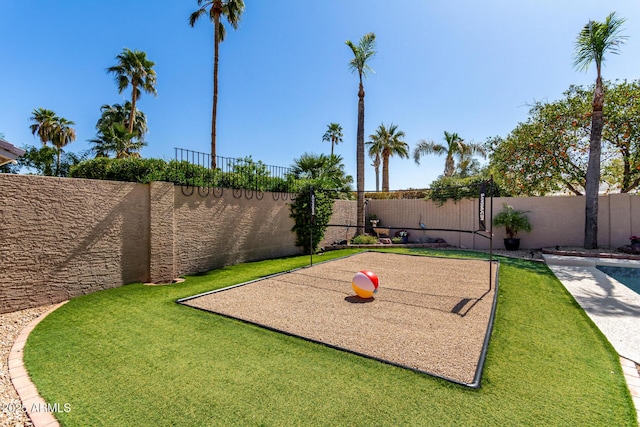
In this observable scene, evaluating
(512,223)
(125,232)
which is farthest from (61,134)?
(512,223)

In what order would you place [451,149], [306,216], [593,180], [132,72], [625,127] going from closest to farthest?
[593,180] < [625,127] < [306,216] < [132,72] < [451,149]

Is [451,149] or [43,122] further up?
[43,122]

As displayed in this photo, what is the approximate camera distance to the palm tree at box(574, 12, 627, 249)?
32.1 feet

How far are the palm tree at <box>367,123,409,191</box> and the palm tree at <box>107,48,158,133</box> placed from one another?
1901 cm

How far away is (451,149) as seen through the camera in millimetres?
25719

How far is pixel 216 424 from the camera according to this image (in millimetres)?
2129

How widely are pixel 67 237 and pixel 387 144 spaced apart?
24.2 m

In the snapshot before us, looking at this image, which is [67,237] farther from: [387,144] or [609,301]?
[387,144]

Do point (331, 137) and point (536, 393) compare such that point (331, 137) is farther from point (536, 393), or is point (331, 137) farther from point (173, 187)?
point (536, 393)

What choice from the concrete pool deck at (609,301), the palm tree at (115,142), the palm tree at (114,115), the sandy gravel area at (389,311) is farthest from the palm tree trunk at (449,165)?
the palm tree at (114,115)

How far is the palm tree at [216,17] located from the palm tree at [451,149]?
2014 cm

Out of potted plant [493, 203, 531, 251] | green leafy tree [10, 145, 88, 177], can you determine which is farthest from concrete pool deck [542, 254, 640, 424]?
green leafy tree [10, 145, 88, 177]

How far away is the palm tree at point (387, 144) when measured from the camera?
998 inches

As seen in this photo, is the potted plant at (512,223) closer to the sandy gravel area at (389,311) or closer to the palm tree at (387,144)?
the sandy gravel area at (389,311)
